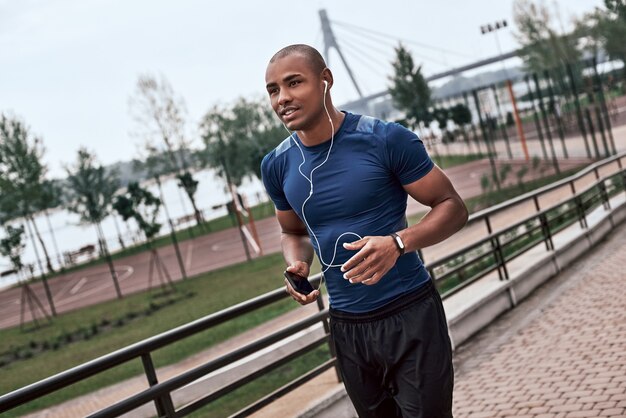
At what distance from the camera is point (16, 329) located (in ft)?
87.4

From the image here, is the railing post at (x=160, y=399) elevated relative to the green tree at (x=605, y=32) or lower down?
lower down

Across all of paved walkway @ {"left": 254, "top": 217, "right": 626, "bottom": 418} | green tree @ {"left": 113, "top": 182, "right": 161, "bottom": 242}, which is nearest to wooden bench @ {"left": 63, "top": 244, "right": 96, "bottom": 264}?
green tree @ {"left": 113, "top": 182, "right": 161, "bottom": 242}

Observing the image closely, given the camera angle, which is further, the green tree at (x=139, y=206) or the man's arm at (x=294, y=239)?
the green tree at (x=139, y=206)

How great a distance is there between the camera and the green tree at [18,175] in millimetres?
29875

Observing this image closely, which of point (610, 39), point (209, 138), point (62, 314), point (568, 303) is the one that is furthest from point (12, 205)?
point (610, 39)

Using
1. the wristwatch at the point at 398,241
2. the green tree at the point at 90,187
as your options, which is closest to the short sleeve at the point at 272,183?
the wristwatch at the point at 398,241

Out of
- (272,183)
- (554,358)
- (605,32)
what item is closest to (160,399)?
(272,183)

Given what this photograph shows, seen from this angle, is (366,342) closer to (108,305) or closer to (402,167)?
(402,167)

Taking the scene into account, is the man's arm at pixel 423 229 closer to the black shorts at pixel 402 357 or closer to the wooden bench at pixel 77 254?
the black shorts at pixel 402 357

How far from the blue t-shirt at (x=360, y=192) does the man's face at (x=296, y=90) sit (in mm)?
129

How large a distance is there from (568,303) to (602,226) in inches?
174

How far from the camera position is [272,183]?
275 cm

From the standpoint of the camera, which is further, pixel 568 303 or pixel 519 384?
pixel 568 303

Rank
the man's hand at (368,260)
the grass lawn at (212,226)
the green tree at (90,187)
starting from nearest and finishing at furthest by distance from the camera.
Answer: the man's hand at (368,260)
the green tree at (90,187)
the grass lawn at (212,226)
